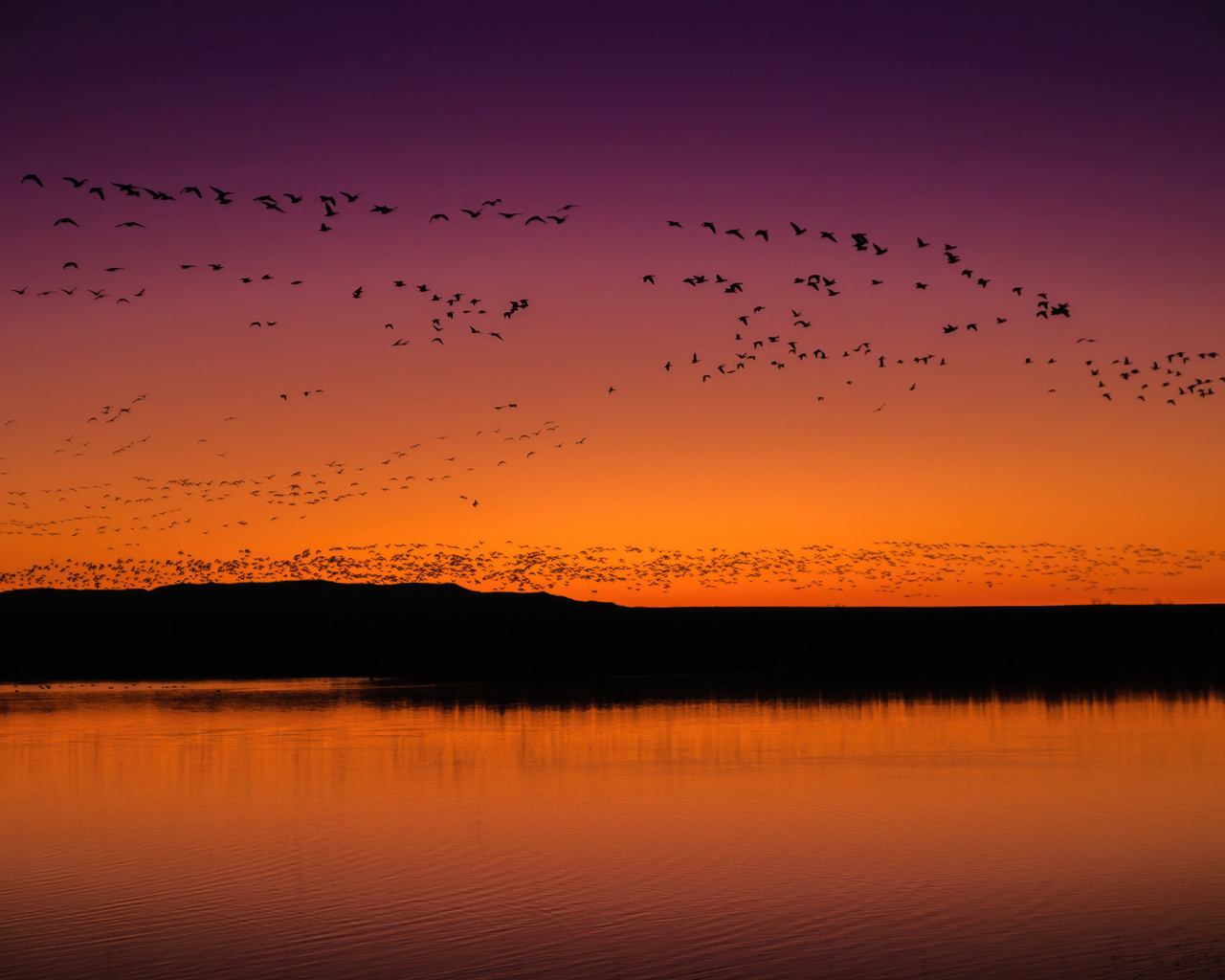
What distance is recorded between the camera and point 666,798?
31469mm

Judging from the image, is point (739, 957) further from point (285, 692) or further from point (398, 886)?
point (285, 692)

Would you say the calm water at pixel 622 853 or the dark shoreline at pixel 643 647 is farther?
the dark shoreline at pixel 643 647

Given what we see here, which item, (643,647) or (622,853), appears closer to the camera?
(622,853)

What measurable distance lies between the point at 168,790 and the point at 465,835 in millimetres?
10866

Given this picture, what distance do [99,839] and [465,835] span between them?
7.47 meters

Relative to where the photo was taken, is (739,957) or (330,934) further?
(330,934)

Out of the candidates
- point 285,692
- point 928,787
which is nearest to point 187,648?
point 285,692

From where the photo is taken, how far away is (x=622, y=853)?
2488 cm

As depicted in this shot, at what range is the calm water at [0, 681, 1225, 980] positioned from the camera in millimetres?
17672

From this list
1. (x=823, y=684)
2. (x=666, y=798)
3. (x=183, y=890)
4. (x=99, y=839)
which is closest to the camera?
(x=183, y=890)

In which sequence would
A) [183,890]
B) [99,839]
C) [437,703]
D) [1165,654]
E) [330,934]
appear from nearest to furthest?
[330,934]
[183,890]
[99,839]
[437,703]
[1165,654]

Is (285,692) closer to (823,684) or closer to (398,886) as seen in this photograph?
(823,684)

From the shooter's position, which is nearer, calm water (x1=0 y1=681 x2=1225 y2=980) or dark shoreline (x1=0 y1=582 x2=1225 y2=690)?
calm water (x1=0 y1=681 x2=1225 y2=980)

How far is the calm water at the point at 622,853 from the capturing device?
17672 mm
